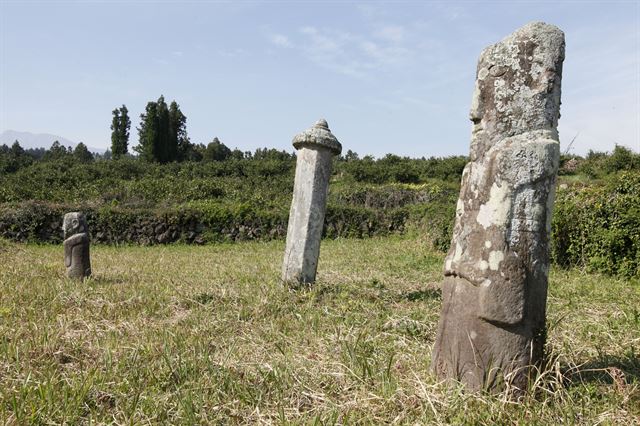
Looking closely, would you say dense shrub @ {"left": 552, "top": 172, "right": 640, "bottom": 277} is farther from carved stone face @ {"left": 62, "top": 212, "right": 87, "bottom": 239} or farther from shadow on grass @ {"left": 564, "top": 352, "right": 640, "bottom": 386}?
carved stone face @ {"left": 62, "top": 212, "right": 87, "bottom": 239}

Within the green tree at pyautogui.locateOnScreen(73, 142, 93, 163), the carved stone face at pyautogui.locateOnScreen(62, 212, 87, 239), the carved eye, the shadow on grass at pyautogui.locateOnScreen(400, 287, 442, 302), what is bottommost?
the shadow on grass at pyautogui.locateOnScreen(400, 287, 442, 302)

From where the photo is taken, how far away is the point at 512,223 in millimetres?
3307

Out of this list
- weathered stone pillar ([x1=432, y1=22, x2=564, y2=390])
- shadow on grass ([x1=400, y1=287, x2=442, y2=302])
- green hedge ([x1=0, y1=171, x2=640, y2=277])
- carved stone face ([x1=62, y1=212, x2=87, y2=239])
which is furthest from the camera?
green hedge ([x1=0, y1=171, x2=640, y2=277])

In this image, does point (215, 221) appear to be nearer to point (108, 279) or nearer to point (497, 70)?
point (108, 279)

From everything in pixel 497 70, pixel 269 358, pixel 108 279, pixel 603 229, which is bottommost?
pixel 108 279

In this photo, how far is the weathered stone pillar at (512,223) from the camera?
3287mm

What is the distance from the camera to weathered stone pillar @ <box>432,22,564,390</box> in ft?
10.8

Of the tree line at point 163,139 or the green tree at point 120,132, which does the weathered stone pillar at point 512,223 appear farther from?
the green tree at point 120,132

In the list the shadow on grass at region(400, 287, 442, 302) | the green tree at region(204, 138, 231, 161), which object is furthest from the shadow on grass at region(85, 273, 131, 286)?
the green tree at region(204, 138, 231, 161)

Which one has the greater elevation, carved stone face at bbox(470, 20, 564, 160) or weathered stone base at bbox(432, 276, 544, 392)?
carved stone face at bbox(470, 20, 564, 160)

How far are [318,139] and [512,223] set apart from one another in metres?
4.66

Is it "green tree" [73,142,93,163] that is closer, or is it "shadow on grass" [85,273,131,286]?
"shadow on grass" [85,273,131,286]

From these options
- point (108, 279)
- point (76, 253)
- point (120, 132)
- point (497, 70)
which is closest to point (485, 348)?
point (497, 70)

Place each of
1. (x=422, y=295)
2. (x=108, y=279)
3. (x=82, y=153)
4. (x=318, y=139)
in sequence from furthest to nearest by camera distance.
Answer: (x=82, y=153)
(x=108, y=279)
(x=318, y=139)
(x=422, y=295)
